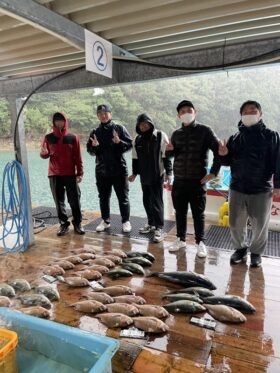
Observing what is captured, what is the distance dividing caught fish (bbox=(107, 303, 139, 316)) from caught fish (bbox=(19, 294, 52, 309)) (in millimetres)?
568

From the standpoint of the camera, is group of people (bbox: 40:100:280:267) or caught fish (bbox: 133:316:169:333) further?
group of people (bbox: 40:100:280:267)

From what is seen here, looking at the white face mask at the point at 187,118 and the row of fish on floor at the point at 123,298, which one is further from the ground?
the white face mask at the point at 187,118

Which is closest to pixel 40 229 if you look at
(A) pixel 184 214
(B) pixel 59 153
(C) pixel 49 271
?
(B) pixel 59 153

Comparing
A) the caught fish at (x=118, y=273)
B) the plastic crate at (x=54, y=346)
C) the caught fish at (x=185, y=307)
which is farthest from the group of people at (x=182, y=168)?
the plastic crate at (x=54, y=346)

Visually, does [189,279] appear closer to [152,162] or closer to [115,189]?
[152,162]

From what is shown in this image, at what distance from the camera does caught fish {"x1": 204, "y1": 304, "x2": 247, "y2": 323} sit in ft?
7.41

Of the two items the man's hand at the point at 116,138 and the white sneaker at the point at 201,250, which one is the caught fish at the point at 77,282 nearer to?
the white sneaker at the point at 201,250

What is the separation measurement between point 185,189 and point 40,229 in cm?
260

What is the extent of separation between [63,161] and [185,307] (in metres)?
2.73

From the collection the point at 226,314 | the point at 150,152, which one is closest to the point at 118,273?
the point at 226,314

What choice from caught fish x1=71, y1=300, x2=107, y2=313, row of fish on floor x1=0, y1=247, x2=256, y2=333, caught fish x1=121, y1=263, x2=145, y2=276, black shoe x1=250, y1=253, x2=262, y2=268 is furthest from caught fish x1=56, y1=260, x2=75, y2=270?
black shoe x1=250, y1=253, x2=262, y2=268

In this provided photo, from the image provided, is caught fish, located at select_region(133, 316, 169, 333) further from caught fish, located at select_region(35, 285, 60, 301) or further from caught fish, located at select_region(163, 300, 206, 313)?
caught fish, located at select_region(35, 285, 60, 301)

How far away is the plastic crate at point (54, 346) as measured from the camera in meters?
1.60

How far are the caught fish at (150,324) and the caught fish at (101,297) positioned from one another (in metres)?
0.37
